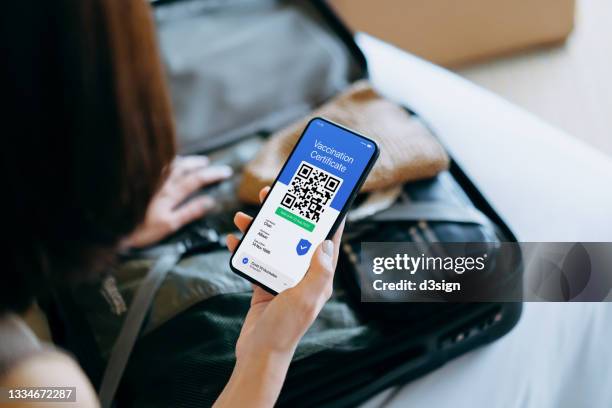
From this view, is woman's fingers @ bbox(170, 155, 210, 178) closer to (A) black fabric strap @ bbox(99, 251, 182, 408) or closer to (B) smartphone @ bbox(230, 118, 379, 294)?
(A) black fabric strap @ bbox(99, 251, 182, 408)

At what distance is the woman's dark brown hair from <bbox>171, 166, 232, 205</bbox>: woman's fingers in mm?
344

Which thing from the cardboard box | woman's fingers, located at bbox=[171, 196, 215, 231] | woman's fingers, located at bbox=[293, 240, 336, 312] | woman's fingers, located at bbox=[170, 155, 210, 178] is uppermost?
the cardboard box

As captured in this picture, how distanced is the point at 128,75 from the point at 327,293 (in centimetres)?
25

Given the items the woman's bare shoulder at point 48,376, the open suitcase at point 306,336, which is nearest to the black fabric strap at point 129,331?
the open suitcase at point 306,336

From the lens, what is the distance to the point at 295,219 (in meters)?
0.65

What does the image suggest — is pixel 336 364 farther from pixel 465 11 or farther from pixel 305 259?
pixel 465 11

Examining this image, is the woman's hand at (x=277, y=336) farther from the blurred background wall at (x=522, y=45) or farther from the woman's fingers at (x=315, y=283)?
the blurred background wall at (x=522, y=45)

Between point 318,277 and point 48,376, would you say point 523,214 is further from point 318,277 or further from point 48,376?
point 48,376

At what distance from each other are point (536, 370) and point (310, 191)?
0.38 metres

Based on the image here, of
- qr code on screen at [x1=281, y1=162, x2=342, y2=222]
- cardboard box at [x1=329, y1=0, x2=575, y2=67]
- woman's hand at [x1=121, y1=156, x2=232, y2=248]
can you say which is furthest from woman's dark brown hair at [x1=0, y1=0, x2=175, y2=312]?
cardboard box at [x1=329, y1=0, x2=575, y2=67]

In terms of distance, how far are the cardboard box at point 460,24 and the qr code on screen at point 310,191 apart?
2.44 ft

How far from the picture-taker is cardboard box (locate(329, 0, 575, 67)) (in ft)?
4.34

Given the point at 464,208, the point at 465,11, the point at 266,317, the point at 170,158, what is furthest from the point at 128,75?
the point at 465,11

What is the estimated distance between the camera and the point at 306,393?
2.39ft
